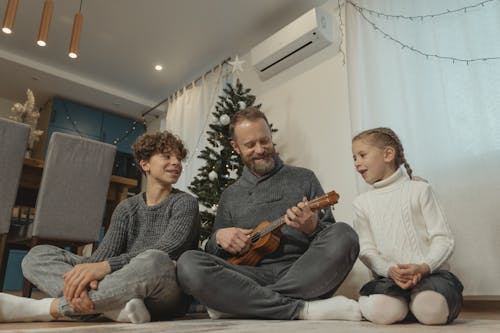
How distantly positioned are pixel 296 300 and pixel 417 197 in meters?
0.55

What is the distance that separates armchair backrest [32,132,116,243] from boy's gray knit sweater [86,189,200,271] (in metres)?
0.83

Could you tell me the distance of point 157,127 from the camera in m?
4.80

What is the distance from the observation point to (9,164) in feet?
6.56

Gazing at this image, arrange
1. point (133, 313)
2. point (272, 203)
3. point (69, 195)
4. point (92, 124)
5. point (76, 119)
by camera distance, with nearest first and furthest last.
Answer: point (133, 313) → point (272, 203) → point (69, 195) → point (76, 119) → point (92, 124)

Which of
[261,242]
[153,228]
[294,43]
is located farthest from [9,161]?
[294,43]

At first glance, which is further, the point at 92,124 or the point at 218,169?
the point at 92,124

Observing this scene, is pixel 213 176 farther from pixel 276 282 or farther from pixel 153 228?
pixel 276 282

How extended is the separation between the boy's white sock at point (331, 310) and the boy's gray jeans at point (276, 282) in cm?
3

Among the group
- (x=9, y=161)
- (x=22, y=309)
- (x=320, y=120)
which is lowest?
(x=22, y=309)

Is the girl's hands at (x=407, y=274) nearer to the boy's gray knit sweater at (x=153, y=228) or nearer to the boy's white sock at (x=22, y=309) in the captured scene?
the boy's gray knit sweater at (x=153, y=228)

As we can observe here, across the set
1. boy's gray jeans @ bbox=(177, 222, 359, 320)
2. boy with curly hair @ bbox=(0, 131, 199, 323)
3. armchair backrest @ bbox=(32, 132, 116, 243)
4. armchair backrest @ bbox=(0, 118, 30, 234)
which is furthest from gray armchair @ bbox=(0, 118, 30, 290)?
boy's gray jeans @ bbox=(177, 222, 359, 320)

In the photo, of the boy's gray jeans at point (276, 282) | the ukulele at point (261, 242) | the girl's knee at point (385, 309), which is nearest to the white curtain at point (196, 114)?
the ukulele at point (261, 242)

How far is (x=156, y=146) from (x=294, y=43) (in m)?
1.64

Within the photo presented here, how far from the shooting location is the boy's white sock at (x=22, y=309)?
1.10m
